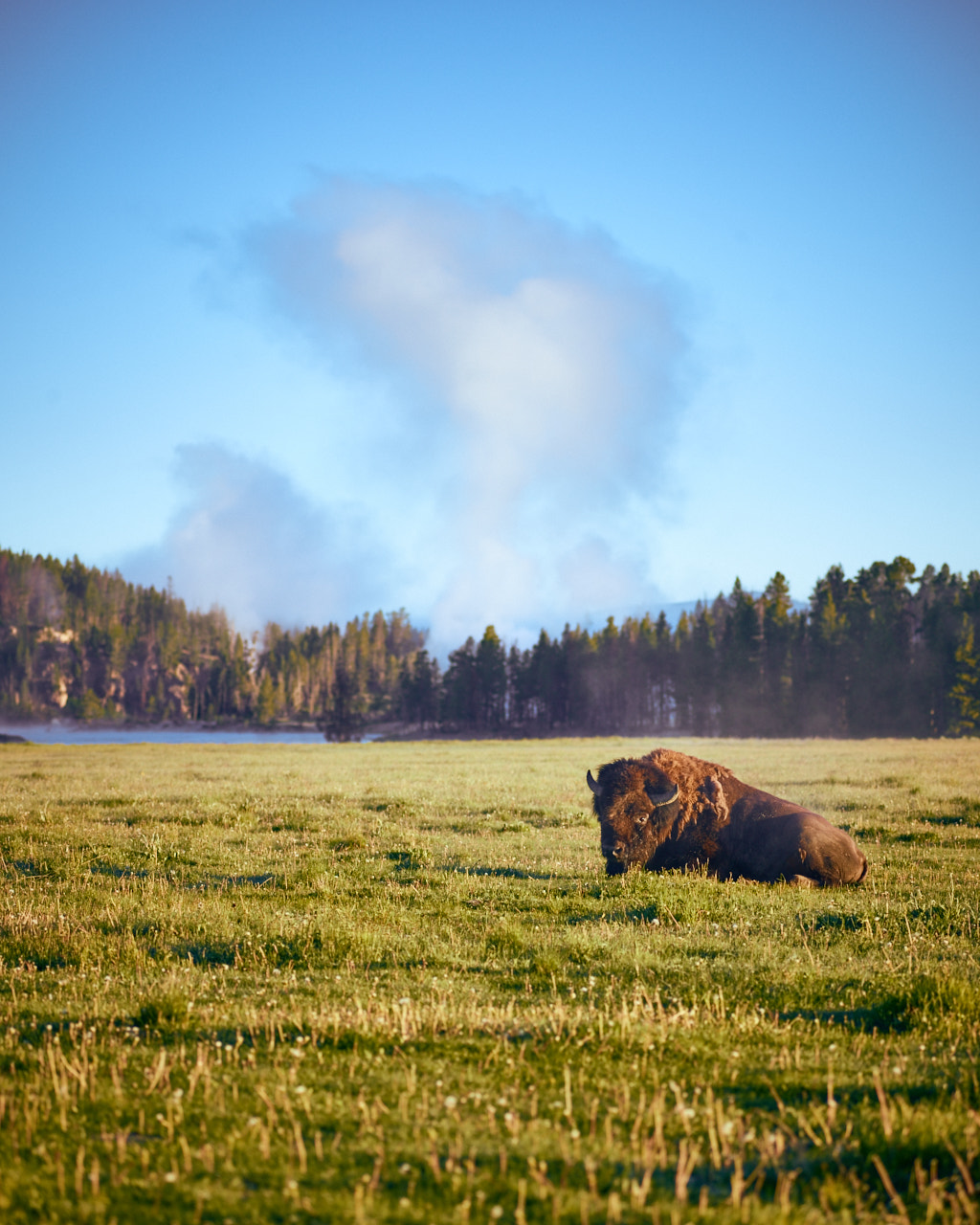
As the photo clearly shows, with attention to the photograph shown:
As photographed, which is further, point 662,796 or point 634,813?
point 634,813

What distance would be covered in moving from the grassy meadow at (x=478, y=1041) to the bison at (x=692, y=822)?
848mm

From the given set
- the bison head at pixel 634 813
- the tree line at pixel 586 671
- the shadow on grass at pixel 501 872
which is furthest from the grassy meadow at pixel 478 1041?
the tree line at pixel 586 671

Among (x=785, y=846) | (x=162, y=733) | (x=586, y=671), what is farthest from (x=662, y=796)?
(x=162, y=733)

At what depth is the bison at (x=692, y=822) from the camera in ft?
42.9

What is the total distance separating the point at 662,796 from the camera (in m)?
13.4

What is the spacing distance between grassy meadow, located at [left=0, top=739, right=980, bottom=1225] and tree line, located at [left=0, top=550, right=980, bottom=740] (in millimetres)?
89268

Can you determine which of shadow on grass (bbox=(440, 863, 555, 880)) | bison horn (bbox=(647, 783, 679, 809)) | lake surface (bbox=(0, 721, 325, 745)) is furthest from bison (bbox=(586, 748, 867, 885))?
lake surface (bbox=(0, 721, 325, 745))

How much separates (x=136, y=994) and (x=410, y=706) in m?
121

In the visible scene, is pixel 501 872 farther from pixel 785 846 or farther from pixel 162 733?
pixel 162 733

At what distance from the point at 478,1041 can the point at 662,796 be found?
8.09 meters

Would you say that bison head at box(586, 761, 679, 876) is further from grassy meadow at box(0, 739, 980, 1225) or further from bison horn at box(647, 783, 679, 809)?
grassy meadow at box(0, 739, 980, 1225)

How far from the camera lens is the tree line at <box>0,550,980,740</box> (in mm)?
96562

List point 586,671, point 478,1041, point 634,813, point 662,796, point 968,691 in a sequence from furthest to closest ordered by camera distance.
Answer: point 586,671, point 968,691, point 634,813, point 662,796, point 478,1041

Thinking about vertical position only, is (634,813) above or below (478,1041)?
above
